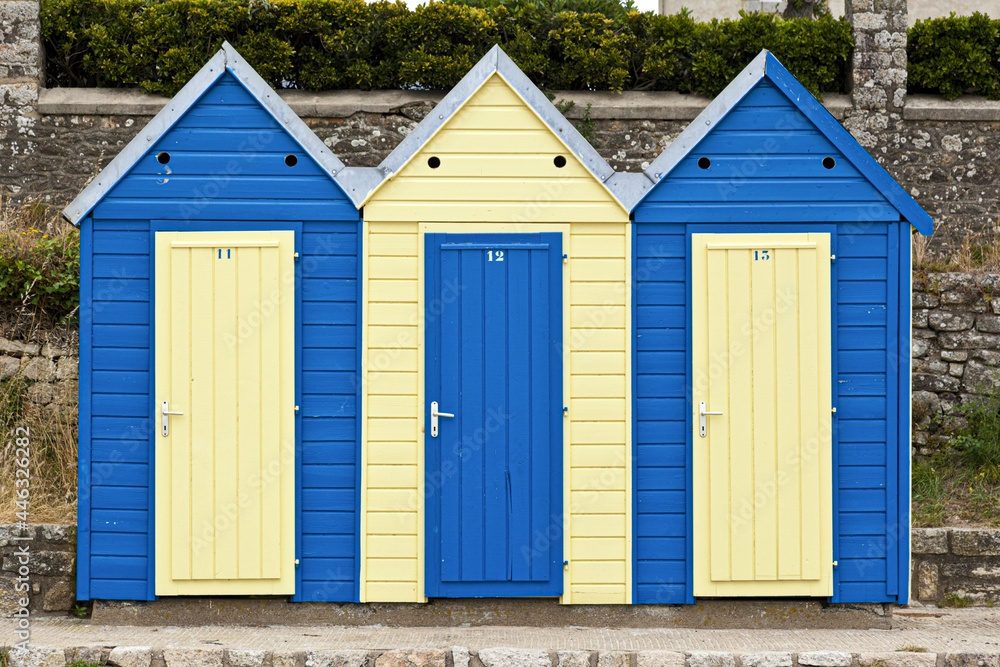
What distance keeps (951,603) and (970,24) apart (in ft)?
20.0

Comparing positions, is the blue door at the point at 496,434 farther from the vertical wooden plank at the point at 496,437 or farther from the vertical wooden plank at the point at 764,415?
the vertical wooden plank at the point at 764,415

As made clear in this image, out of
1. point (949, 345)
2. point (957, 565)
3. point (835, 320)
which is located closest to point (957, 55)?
point (949, 345)

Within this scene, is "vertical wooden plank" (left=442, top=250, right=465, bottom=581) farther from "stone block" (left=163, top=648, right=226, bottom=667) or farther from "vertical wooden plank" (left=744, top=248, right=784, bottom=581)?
"vertical wooden plank" (left=744, top=248, right=784, bottom=581)

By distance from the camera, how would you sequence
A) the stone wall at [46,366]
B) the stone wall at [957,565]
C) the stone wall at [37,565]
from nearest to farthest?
the stone wall at [37,565]
the stone wall at [957,565]
the stone wall at [46,366]

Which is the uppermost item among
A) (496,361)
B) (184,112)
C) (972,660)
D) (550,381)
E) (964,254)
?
(184,112)

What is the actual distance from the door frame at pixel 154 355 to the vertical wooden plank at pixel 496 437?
1037mm

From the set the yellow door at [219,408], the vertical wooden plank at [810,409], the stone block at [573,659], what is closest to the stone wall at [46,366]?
the yellow door at [219,408]

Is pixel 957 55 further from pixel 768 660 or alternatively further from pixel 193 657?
pixel 193 657

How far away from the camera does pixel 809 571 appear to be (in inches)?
186

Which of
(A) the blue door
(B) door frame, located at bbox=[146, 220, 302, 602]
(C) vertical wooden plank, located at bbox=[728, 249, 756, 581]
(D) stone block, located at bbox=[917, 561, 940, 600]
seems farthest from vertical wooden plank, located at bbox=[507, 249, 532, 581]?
(D) stone block, located at bbox=[917, 561, 940, 600]

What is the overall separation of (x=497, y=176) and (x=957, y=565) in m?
4.17

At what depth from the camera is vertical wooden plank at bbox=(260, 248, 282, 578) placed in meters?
4.70

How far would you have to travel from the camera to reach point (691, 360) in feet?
15.6

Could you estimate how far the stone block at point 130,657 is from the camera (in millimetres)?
4352
